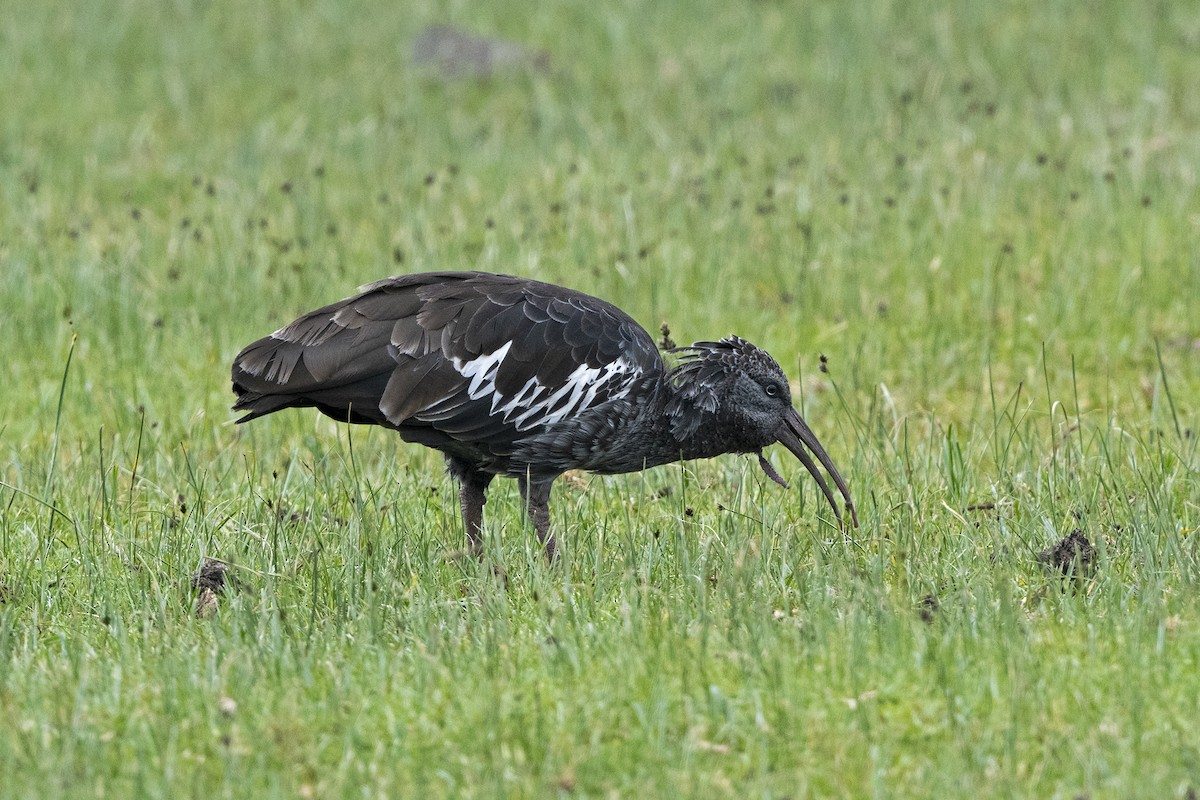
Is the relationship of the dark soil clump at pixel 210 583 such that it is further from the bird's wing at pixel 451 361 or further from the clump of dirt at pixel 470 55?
the clump of dirt at pixel 470 55

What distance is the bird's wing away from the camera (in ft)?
20.1

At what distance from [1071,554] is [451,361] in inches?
91.4

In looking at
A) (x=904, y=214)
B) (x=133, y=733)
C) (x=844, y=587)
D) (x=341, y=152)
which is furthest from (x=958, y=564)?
(x=341, y=152)

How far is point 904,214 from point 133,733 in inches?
278

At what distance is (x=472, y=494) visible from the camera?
6.64 metres

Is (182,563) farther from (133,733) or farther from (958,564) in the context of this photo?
(958,564)

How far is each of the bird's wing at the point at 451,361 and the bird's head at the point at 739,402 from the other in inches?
9.6

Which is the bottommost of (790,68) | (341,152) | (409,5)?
(341,152)

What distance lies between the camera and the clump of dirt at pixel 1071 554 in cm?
557

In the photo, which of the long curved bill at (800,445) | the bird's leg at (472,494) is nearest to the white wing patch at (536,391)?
the bird's leg at (472,494)

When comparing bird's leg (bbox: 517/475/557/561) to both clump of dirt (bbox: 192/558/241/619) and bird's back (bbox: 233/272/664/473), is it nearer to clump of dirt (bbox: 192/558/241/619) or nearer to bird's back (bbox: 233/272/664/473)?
bird's back (bbox: 233/272/664/473)

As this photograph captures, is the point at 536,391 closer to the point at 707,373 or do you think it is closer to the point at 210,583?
the point at 707,373

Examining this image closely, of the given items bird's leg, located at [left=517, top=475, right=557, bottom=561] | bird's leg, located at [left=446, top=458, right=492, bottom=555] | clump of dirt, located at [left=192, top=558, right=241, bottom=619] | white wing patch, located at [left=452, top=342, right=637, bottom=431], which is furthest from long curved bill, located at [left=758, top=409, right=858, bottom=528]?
clump of dirt, located at [left=192, top=558, right=241, bottom=619]

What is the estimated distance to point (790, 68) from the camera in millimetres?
14672
